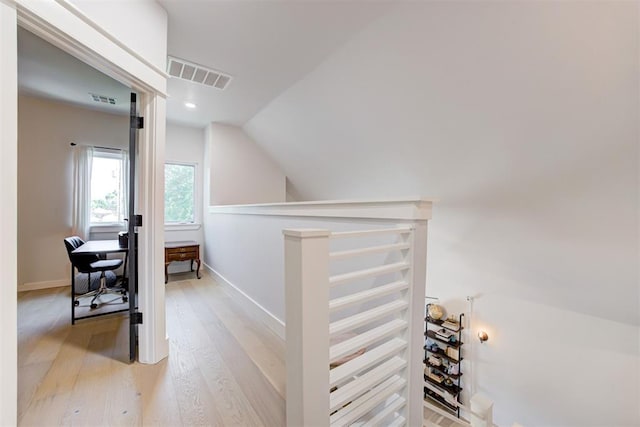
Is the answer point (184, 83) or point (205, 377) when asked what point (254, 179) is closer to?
point (184, 83)

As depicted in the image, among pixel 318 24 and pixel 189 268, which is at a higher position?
pixel 318 24

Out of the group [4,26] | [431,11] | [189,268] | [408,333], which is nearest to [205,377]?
[408,333]

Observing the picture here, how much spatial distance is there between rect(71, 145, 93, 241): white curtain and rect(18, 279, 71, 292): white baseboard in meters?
0.67

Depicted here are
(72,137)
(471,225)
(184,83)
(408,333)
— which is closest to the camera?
(408,333)

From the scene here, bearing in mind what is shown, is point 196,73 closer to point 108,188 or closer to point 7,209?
point 7,209

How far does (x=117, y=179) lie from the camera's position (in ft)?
13.2

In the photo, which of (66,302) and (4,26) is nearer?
(4,26)

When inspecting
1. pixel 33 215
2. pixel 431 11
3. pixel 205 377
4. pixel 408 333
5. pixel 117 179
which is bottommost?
pixel 205 377

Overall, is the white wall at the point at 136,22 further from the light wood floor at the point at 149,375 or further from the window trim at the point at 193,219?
the window trim at the point at 193,219

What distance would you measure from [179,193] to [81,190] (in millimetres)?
1389

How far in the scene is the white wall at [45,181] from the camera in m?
3.39

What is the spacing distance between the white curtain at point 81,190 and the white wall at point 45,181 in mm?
76

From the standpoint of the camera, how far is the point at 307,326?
99 centimetres

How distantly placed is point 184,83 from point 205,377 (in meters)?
3.18
